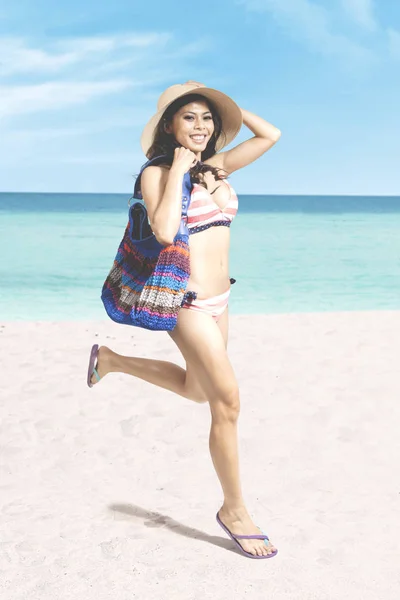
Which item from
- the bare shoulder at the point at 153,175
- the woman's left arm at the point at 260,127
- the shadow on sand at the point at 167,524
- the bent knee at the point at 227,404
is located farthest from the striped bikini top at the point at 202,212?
the shadow on sand at the point at 167,524

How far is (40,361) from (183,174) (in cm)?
437

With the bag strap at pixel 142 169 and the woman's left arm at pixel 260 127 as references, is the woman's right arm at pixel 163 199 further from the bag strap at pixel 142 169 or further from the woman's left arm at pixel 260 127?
the woman's left arm at pixel 260 127

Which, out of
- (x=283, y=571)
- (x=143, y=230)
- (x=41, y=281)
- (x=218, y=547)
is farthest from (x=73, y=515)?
(x=41, y=281)

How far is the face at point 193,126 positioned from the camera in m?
3.71

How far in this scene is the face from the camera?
371 centimetres

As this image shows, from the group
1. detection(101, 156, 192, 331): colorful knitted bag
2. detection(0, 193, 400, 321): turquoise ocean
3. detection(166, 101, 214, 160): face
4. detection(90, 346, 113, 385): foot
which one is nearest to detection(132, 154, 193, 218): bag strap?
detection(101, 156, 192, 331): colorful knitted bag

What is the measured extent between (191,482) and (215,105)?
6.74ft

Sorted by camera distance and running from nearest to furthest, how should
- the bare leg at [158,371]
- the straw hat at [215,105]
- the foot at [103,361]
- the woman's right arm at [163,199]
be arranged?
the woman's right arm at [163,199] < the straw hat at [215,105] < the bare leg at [158,371] < the foot at [103,361]

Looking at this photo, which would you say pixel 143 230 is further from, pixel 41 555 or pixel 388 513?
pixel 388 513

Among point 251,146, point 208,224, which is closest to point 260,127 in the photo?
point 251,146

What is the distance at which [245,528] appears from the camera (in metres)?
3.76

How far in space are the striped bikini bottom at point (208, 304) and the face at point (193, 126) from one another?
66 cm

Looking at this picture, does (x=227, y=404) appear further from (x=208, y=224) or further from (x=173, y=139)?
(x=173, y=139)

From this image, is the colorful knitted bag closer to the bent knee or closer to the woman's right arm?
the woman's right arm
